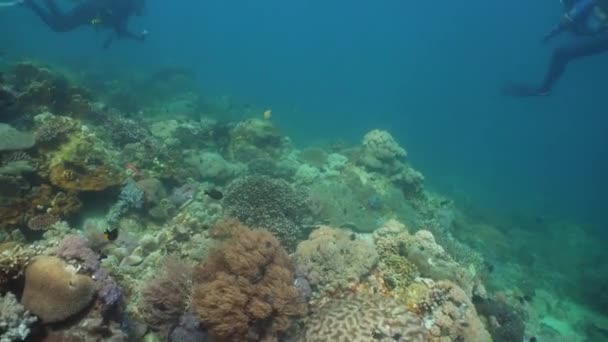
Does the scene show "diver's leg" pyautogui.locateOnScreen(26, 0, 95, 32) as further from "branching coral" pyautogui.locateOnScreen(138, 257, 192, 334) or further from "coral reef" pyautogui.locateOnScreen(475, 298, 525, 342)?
"coral reef" pyautogui.locateOnScreen(475, 298, 525, 342)

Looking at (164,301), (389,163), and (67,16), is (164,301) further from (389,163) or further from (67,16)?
(67,16)

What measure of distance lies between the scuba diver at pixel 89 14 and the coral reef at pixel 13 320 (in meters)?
17.7

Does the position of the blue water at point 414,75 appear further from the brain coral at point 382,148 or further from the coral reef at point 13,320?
the coral reef at point 13,320

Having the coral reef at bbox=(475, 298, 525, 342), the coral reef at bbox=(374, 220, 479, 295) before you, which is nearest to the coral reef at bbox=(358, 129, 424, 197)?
the coral reef at bbox=(374, 220, 479, 295)

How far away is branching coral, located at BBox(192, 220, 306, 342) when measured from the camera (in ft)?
17.8

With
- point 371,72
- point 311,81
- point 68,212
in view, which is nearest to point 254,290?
point 68,212

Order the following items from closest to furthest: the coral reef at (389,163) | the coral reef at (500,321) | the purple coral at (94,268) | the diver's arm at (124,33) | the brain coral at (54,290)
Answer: the brain coral at (54,290) → the purple coral at (94,268) → the coral reef at (500,321) → the coral reef at (389,163) → the diver's arm at (124,33)

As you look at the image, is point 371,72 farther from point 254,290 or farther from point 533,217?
point 254,290

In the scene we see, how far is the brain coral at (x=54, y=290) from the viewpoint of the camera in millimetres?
4629

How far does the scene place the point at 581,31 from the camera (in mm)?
16594

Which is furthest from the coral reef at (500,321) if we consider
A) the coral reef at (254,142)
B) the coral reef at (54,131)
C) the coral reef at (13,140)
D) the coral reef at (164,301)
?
the coral reef at (13,140)

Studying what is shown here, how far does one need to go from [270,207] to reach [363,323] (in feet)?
13.3

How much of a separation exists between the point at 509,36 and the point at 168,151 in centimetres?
17669

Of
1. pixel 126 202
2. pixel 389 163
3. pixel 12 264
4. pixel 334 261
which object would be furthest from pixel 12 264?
pixel 389 163
